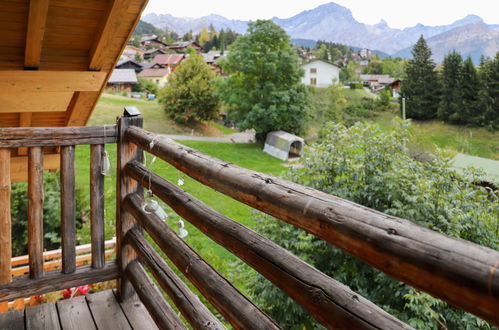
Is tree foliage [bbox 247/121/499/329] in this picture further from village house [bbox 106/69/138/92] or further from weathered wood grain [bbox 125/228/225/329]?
village house [bbox 106/69/138/92]

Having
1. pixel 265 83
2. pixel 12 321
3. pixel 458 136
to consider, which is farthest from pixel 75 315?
pixel 458 136

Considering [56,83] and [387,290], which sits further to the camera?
[387,290]

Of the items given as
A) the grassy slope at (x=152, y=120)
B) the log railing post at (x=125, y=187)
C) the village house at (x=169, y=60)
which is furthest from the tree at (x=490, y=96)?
the village house at (x=169, y=60)

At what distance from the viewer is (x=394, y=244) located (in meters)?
0.76

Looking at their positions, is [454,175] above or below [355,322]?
below

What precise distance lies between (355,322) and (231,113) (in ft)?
74.4

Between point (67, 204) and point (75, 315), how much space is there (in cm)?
63

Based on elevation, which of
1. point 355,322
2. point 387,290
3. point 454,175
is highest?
point 355,322

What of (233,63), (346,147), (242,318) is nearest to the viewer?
(242,318)

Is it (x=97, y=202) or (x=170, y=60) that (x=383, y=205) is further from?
(x=170, y=60)

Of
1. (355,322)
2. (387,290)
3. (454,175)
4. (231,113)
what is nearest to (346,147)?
(454,175)

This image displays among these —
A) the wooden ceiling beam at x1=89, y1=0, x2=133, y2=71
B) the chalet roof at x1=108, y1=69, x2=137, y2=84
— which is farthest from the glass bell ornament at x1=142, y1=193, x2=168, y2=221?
the chalet roof at x1=108, y1=69, x2=137, y2=84

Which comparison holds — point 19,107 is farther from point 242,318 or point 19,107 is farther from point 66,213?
point 242,318

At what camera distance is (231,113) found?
2327 cm
